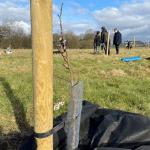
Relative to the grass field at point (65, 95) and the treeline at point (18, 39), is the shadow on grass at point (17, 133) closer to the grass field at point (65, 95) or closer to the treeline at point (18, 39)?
the grass field at point (65, 95)

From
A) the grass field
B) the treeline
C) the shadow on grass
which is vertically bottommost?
the shadow on grass

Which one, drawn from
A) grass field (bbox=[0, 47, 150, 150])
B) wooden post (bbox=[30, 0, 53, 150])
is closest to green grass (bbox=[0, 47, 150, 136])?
grass field (bbox=[0, 47, 150, 150])

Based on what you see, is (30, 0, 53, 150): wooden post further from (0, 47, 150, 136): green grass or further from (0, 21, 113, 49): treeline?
(0, 21, 113, 49): treeline

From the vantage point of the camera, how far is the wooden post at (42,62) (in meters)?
0.95

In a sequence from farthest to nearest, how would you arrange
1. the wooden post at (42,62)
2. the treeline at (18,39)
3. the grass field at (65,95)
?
1. the treeline at (18,39)
2. the grass field at (65,95)
3. the wooden post at (42,62)

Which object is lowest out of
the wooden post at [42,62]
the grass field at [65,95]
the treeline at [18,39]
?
the grass field at [65,95]

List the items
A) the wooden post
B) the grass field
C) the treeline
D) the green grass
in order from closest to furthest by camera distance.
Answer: the wooden post
the grass field
the green grass
the treeline

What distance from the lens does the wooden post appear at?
0.95 m

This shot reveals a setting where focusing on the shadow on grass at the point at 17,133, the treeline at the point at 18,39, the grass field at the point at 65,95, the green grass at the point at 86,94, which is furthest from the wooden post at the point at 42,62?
the treeline at the point at 18,39

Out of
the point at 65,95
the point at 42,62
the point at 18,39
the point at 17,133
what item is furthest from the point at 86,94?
the point at 18,39

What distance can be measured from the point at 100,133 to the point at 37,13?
1.38 meters

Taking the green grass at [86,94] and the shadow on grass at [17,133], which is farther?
the green grass at [86,94]

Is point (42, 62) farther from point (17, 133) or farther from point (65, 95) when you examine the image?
point (65, 95)

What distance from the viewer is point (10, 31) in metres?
20.5
